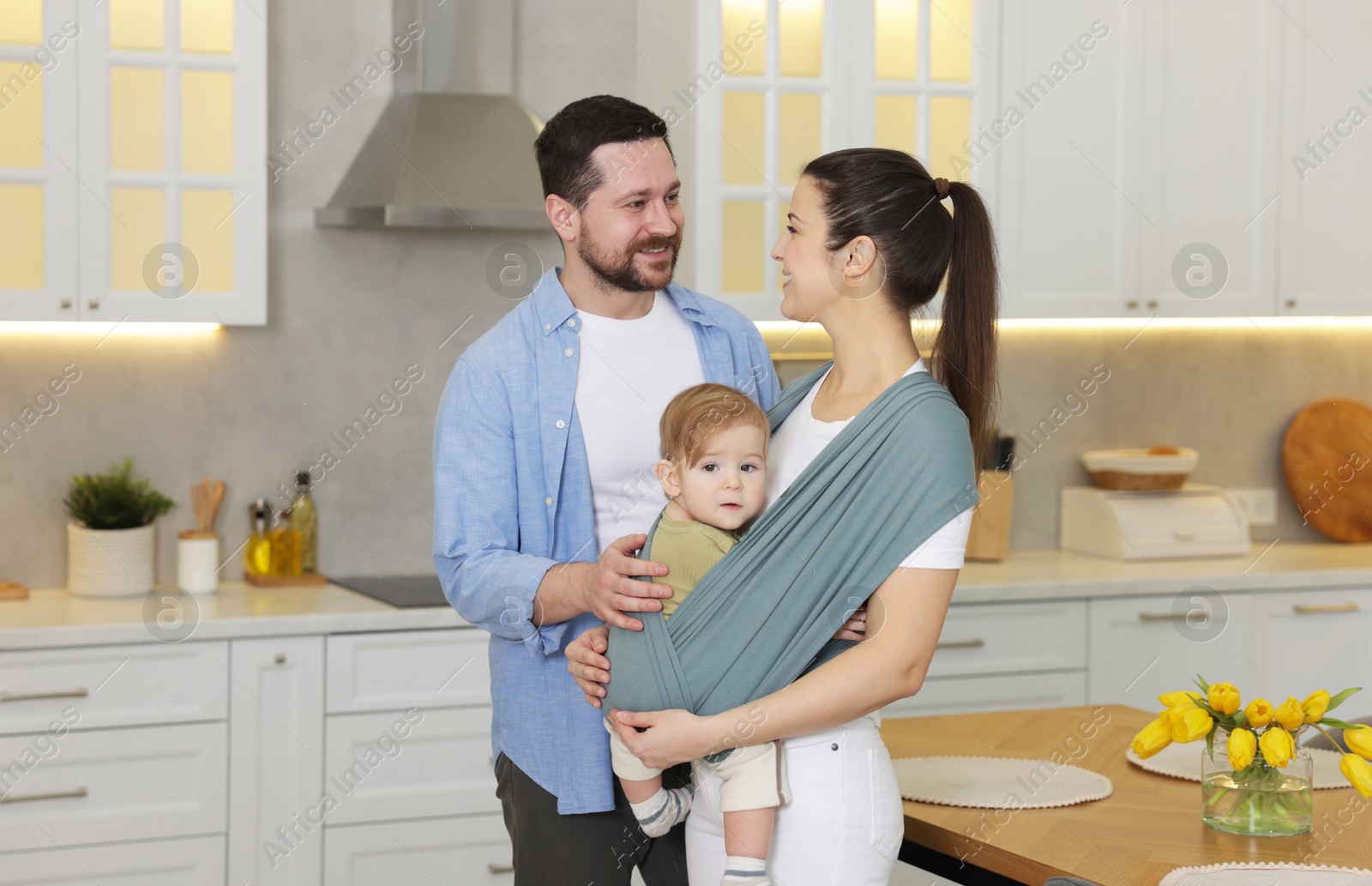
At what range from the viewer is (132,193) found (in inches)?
117

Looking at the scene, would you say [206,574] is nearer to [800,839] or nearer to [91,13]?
[91,13]

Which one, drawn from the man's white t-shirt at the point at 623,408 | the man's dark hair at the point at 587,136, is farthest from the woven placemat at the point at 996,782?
the man's dark hair at the point at 587,136

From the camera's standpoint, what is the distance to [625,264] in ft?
5.97

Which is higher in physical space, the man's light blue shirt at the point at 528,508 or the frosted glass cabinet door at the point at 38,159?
the frosted glass cabinet door at the point at 38,159

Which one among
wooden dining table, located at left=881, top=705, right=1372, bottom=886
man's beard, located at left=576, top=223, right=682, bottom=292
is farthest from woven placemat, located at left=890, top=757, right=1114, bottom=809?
man's beard, located at left=576, top=223, right=682, bottom=292

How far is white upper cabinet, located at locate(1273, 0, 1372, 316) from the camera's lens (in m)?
3.67

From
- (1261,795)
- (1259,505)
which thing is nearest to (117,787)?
(1261,795)

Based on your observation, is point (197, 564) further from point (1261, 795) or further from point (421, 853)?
point (1261, 795)

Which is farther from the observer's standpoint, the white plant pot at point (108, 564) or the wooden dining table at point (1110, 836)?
the white plant pot at point (108, 564)

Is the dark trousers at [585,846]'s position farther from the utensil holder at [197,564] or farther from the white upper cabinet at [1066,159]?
the white upper cabinet at [1066,159]

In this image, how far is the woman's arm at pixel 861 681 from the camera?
1403mm

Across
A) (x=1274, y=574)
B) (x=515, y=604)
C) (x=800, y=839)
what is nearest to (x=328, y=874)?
(x=515, y=604)

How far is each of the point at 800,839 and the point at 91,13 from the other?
242cm

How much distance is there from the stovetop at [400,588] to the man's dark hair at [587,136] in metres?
1.27
